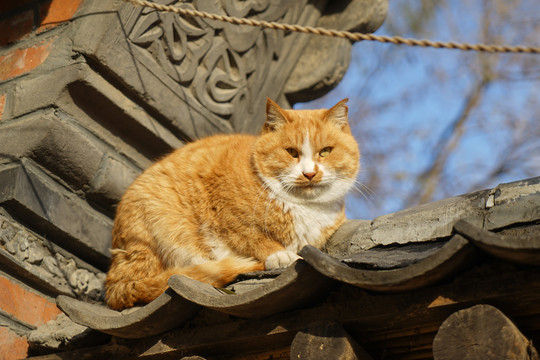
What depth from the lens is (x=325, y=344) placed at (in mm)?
1553

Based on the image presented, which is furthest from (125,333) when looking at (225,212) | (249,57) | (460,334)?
(249,57)

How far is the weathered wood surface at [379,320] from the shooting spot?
1.42 m

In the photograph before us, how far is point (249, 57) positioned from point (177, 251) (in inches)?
58.3

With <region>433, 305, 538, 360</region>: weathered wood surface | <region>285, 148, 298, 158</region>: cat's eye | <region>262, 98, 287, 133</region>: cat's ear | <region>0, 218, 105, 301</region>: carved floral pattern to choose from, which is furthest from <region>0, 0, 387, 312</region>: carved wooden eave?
<region>433, 305, 538, 360</region>: weathered wood surface

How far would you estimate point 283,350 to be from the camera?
1.80 metres

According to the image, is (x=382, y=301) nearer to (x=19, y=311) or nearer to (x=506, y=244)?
(x=506, y=244)

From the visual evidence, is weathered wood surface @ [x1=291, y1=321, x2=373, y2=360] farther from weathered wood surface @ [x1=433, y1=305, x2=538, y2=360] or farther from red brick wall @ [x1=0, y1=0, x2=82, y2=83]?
red brick wall @ [x1=0, y1=0, x2=82, y2=83]

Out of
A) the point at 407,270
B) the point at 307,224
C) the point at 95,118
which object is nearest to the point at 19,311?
the point at 95,118

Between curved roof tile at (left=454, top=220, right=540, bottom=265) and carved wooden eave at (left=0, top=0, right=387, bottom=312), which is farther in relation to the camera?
carved wooden eave at (left=0, top=0, right=387, bottom=312)

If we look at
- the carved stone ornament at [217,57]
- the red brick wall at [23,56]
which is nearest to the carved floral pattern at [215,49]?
the carved stone ornament at [217,57]

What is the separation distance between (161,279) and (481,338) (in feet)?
4.09

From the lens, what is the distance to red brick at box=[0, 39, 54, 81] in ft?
9.47

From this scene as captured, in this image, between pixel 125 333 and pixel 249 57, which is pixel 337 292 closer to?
pixel 125 333

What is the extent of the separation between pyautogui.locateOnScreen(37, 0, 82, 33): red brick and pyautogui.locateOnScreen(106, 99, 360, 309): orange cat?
0.86 metres
